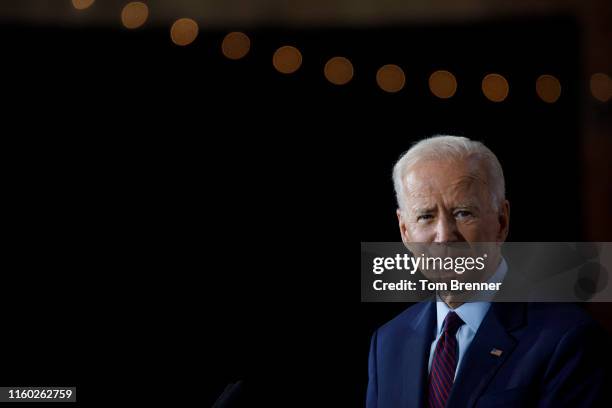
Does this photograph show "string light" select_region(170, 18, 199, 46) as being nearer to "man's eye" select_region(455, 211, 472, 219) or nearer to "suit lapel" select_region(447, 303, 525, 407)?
"man's eye" select_region(455, 211, 472, 219)

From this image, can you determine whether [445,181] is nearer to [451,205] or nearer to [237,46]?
[451,205]

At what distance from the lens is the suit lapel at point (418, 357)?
123 centimetres

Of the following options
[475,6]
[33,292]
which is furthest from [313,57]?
[33,292]

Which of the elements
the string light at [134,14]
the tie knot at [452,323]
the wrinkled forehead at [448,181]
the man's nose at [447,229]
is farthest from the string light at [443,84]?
the string light at [134,14]

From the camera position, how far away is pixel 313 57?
1.52 metres

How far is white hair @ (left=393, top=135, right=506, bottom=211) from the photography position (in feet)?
4.07

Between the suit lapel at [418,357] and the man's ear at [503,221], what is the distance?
→ 17 centimetres

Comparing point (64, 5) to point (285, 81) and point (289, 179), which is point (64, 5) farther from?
point (289, 179)

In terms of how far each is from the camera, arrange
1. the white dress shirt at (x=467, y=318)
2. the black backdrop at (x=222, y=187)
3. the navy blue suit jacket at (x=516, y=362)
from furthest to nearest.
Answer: the black backdrop at (x=222, y=187)
the white dress shirt at (x=467, y=318)
the navy blue suit jacket at (x=516, y=362)

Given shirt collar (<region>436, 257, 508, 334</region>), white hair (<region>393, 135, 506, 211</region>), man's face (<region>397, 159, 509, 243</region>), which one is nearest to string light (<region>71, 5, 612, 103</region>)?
white hair (<region>393, 135, 506, 211</region>)

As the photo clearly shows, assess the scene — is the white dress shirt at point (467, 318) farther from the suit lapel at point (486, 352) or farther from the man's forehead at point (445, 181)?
the man's forehead at point (445, 181)

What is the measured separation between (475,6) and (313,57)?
352mm

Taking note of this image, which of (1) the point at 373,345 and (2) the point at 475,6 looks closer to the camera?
(1) the point at 373,345

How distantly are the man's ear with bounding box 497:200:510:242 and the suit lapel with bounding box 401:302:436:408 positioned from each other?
17 cm
